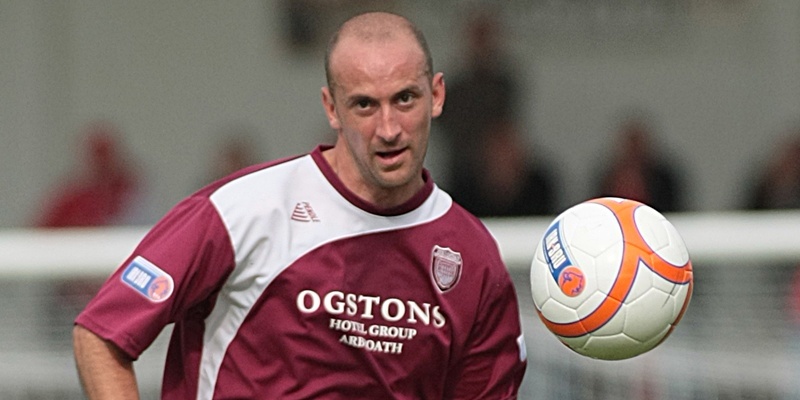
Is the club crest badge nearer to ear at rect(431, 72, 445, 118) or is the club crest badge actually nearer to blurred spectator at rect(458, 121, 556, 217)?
ear at rect(431, 72, 445, 118)

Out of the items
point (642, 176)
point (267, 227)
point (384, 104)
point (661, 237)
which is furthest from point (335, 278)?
point (642, 176)

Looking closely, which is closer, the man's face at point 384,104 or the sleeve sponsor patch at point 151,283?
the sleeve sponsor patch at point 151,283

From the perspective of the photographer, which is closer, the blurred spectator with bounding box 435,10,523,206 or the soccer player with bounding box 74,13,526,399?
the soccer player with bounding box 74,13,526,399

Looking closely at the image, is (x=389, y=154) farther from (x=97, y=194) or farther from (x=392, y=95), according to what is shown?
(x=97, y=194)

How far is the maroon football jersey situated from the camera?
13.9 ft

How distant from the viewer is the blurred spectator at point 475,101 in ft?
35.7

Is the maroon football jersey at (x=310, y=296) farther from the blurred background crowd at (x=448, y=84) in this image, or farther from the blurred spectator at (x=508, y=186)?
the blurred background crowd at (x=448, y=84)

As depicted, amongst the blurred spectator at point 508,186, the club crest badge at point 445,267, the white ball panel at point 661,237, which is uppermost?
the white ball panel at point 661,237

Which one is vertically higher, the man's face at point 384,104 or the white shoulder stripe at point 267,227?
the man's face at point 384,104

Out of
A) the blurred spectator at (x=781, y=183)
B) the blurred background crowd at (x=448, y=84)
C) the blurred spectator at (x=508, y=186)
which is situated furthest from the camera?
the blurred background crowd at (x=448, y=84)

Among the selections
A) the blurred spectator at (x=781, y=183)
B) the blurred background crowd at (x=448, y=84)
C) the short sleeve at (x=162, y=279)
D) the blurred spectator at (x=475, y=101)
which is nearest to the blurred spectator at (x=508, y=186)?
the blurred spectator at (x=475, y=101)

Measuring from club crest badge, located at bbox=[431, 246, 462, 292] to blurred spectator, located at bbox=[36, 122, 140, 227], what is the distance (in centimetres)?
592

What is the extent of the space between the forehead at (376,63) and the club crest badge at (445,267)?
0.56 m

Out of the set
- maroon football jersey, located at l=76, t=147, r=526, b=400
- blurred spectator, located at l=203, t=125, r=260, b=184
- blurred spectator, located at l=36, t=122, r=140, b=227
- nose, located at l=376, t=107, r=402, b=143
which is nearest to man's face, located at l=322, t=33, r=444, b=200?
nose, located at l=376, t=107, r=402, b=143
